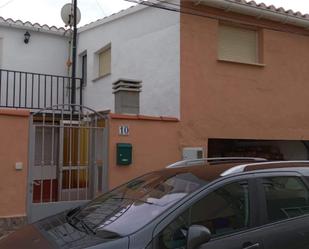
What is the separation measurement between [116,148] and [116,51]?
4.20 metres

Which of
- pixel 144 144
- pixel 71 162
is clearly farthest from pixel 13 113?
pixel 144 144

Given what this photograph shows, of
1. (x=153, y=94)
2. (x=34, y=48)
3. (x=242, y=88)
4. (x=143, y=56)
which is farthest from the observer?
(x=34, y=48)

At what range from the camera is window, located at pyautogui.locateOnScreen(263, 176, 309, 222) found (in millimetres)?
4465

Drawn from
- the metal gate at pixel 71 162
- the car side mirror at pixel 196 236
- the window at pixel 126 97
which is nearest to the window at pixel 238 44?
the window at pixel 126 97

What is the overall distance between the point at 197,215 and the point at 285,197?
3.40 feet

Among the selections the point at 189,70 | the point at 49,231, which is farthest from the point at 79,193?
the point at 49,231

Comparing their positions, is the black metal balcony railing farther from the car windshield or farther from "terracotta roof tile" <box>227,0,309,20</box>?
the car windshield

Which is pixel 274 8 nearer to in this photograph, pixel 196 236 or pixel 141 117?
pixel 141 117

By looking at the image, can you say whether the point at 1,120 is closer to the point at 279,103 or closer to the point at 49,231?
the point at 49,231

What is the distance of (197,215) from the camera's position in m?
Result: 4.07

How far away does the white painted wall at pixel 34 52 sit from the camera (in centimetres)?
1288

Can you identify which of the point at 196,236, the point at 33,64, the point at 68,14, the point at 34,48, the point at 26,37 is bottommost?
the point at 196,236

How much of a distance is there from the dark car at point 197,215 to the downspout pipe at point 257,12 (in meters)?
6.08

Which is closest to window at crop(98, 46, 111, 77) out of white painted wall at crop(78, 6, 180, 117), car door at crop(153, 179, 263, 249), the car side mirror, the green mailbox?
white painted wall at crop(78, 6, 180, 117)
